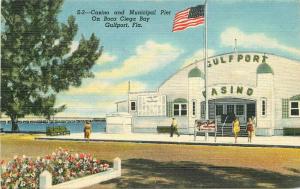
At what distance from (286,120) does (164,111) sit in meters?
7.27

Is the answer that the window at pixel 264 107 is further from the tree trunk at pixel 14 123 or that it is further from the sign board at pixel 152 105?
the tree trunk at pixel 14 123

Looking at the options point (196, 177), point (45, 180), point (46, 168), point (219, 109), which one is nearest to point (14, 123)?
point (219, 109)

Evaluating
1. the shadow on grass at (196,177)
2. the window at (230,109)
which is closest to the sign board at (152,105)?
the window at (230,109)

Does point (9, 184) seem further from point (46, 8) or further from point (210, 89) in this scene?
point (210, 89)

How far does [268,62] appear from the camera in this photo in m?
29.0

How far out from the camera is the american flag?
17.6 metres

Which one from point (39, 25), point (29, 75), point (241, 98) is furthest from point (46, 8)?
point (241, 98)

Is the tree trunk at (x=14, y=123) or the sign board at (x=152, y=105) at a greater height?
the sign board at (x=152, y=105)

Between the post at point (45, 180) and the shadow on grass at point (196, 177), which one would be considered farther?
the shadow on grass at point (196, 177)

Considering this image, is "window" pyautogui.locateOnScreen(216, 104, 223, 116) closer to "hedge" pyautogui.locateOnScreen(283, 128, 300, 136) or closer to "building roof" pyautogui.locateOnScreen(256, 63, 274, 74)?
"building roof" pyautogui.locateOnScreen(256, 63, 274, 74)

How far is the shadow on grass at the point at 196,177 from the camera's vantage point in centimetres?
1219

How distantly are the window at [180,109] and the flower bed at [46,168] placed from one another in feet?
61.3

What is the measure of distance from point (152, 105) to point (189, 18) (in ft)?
44.9

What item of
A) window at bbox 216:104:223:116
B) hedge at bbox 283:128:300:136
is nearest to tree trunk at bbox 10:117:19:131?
Answer: window at bbox 216:104:223:116
